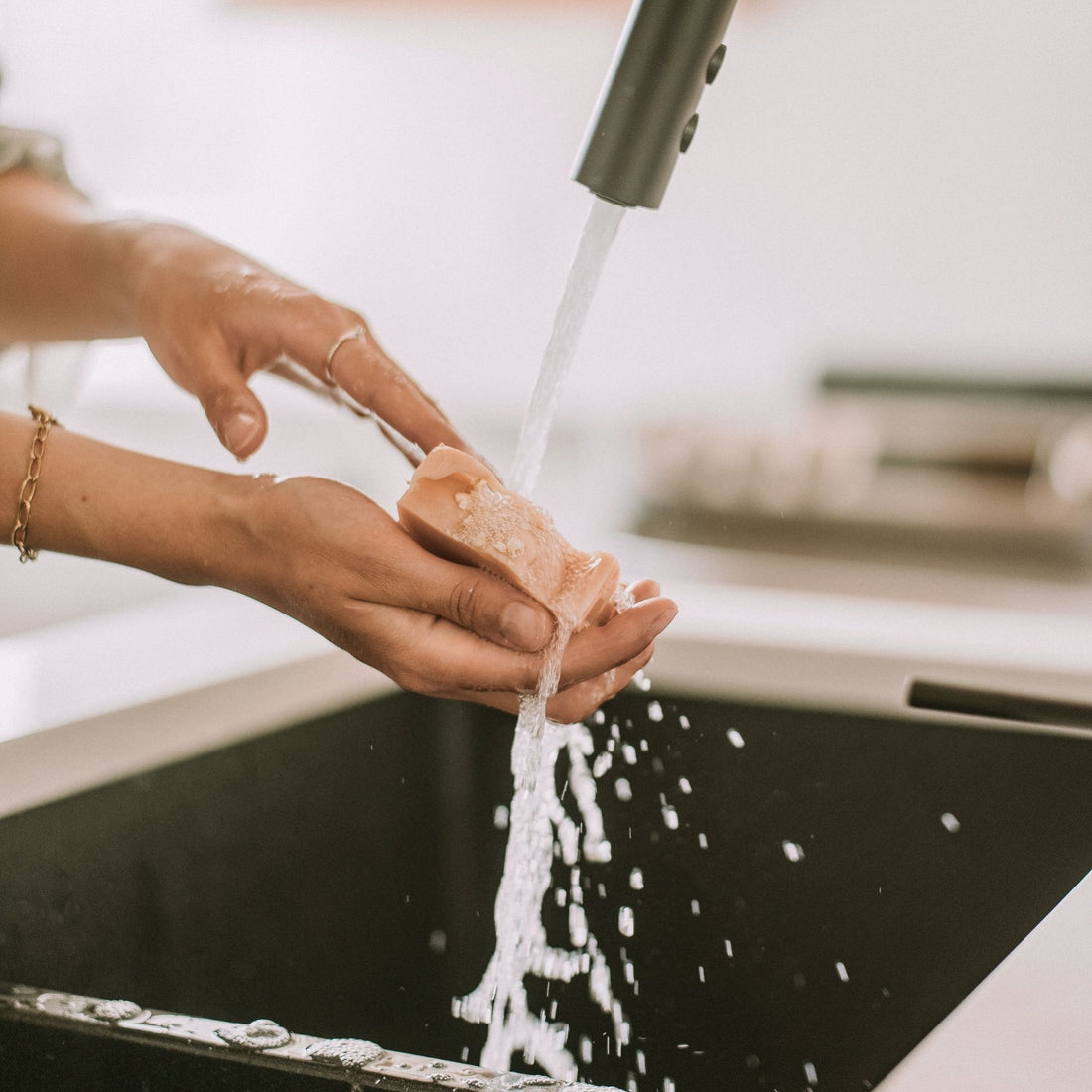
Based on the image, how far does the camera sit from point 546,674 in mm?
641

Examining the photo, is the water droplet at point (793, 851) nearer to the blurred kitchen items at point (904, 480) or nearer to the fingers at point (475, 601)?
the fingers at point (475, 601)

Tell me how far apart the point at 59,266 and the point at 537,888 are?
67cm

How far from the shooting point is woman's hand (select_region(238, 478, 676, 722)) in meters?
0.61

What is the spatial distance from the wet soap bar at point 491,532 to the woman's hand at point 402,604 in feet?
0.04

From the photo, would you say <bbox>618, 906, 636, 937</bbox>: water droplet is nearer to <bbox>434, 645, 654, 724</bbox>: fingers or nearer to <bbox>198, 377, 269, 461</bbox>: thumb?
<bbox>434, 645, 654, 724</bbox>: fingers

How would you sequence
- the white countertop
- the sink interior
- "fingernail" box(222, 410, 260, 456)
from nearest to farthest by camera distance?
the white countertop, "fingernail" box(222, 410, 260, 456), the sink interior

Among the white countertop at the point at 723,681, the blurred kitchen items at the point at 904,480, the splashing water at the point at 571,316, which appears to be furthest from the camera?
the blurred kitchen items at the point at 904,480

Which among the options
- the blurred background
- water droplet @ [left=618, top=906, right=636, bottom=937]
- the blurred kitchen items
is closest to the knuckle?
water droplet @ [left=618, top=906, right=636, bottom=937]

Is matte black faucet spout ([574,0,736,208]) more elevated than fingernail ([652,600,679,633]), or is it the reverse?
matte black faucet spout ([574,0,736,208])

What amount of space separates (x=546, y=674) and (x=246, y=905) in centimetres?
36

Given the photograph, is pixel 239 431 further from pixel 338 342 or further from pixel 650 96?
pixel 650 96

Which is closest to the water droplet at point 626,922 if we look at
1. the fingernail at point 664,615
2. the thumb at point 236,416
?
the fingernail at point 664,615

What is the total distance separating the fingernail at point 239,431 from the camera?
0.67 meters

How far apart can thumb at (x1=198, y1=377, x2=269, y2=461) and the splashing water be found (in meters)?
0.17
